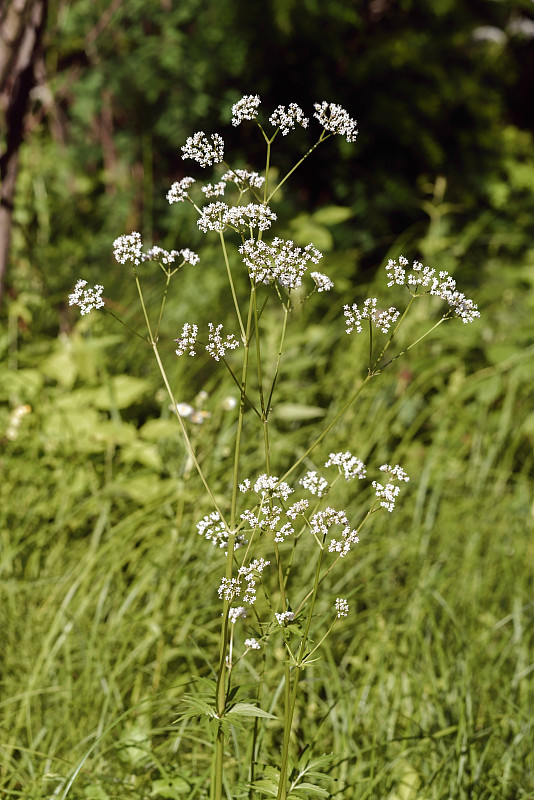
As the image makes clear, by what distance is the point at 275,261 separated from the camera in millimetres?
987

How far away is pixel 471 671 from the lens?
73.0 inches

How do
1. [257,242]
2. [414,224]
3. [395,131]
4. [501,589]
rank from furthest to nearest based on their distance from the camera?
[414,224] → [395,131] → [501,589] → [257,242]

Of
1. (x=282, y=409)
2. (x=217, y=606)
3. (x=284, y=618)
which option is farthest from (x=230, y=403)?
(x=282, y=409)

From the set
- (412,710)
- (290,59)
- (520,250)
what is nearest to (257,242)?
(412,710)

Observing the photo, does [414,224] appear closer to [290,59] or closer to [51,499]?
[290,59]

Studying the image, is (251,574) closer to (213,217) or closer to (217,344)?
(217,344)

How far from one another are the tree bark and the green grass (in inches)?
22.9

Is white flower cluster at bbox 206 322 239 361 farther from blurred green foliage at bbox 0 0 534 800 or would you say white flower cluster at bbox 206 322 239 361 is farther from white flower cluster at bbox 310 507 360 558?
blurred green foliage at bbox 0 0 534 800

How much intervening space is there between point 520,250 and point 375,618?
370cm

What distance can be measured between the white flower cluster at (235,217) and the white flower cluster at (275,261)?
27 millimetres

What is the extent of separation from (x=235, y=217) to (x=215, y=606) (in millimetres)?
1100

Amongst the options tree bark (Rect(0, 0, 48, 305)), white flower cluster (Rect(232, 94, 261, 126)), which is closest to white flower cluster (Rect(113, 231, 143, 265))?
white flower cluster (Rect(232, 94, 261, 126))

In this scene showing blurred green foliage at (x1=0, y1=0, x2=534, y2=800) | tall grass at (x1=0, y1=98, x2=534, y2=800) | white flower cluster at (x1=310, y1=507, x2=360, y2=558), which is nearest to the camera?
white flower cluster at (x1=310, y1=507, x2=360, y2=558)

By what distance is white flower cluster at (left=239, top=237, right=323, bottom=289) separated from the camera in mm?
974
